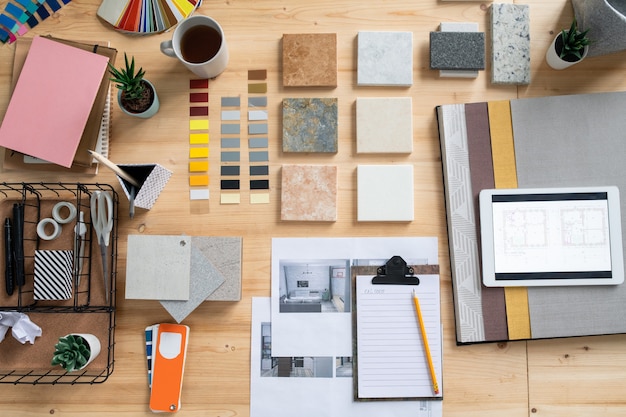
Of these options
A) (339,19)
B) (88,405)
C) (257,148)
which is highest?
(339,19)

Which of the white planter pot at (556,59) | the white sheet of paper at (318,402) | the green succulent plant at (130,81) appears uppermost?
the white planter pot at (556,59)

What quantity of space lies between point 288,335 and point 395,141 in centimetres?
42

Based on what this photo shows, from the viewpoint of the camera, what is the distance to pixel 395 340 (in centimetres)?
82

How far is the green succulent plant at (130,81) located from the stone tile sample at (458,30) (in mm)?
569

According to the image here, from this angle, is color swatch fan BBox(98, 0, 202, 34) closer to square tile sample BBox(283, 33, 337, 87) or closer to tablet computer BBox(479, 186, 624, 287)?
square tile sample BBox(283, 33, 337, 87)

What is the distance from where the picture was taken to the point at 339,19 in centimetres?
86

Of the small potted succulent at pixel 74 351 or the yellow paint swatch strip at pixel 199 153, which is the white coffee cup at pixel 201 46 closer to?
the yellow paint swatch strip at pixel 199 153

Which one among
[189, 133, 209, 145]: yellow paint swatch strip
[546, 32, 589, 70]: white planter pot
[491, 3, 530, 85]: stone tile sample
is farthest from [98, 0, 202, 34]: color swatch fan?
[546, 32, 589, 70]: white planter pot

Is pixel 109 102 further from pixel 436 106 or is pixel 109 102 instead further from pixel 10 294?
pixel 436 106

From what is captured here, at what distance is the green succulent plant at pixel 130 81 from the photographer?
0.77 metres

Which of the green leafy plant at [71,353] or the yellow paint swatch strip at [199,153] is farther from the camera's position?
the yellow paint swatch strip at [199,153]

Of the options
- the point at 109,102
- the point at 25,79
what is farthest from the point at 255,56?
the point at 25,79

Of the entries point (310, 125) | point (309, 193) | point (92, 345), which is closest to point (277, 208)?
point (309, 193)

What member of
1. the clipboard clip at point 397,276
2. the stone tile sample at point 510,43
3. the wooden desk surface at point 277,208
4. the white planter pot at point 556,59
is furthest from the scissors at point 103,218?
the white planter pot at point 556,59
